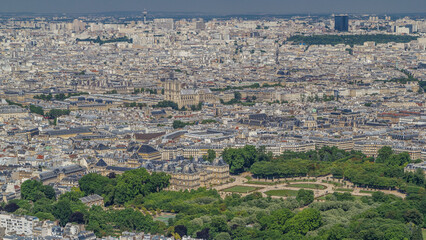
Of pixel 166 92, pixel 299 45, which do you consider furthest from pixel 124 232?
pixel 299 45

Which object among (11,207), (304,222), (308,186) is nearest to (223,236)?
(304,222)

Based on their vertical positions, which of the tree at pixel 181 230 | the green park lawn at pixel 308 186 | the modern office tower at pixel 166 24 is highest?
the modern office tower at pixel 166 24

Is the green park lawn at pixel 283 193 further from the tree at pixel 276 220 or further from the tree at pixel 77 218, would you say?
the tree at pixel 77 218

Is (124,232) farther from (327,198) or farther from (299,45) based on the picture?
(299,45)

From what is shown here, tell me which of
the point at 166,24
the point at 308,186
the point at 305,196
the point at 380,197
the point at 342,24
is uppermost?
the point at 342,24

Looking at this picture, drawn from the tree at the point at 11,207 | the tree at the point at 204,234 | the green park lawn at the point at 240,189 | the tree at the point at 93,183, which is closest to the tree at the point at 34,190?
the tree at the point at 93,183

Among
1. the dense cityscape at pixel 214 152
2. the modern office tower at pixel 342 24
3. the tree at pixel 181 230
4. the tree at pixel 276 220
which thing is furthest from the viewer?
the modern office tower at pixel 342 24

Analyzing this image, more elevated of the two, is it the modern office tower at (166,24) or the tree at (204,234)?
the modern office tower at (166,24)

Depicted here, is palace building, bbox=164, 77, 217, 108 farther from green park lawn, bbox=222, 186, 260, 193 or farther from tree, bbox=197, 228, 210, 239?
tree, bbox=197, 228, 210, 239

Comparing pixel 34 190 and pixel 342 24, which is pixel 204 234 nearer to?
pixel 34 190
